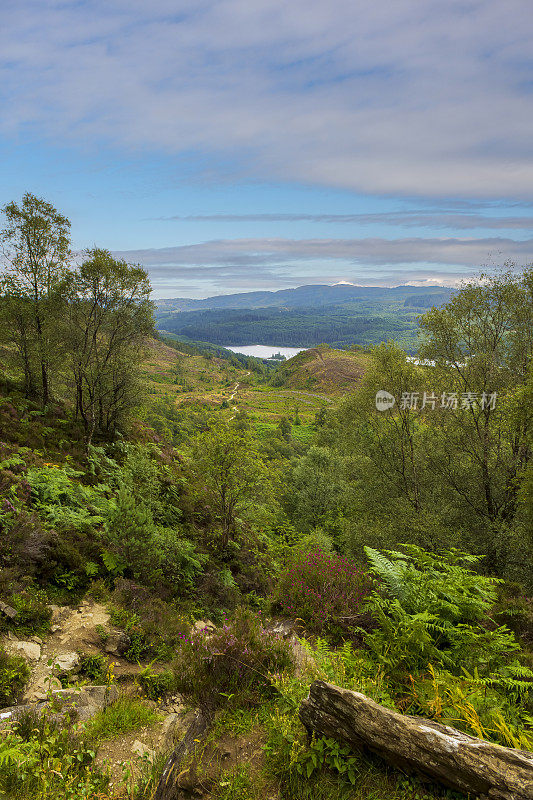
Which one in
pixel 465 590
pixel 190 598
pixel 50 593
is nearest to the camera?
pixel 465 590

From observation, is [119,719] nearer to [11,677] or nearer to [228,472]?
[11,677]

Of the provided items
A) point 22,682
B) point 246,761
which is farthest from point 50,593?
point 246,761

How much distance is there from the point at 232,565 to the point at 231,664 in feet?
34.6

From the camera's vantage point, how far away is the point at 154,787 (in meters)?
4.40

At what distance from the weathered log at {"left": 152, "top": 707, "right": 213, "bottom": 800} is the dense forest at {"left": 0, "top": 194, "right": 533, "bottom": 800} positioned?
0.04 meters

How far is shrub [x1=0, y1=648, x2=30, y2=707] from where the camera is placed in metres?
5.81

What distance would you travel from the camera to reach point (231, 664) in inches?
246

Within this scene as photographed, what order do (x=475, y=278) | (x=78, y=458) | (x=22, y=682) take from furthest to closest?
(x=475, y=278), (x=78, y=458), (x=22, y=682)

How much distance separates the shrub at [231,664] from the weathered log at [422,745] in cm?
170

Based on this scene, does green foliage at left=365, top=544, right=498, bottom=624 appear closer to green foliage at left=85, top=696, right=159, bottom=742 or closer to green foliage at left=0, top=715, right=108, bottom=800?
green foliage at left=85, top=696, right=159, bottom=742

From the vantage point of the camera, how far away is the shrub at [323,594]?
7.99 meters

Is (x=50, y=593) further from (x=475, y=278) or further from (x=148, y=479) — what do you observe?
(x=475, y=278)

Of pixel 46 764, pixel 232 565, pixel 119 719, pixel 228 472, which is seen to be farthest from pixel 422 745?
pixel 232 565

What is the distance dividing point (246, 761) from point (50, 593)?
6.55 metres
